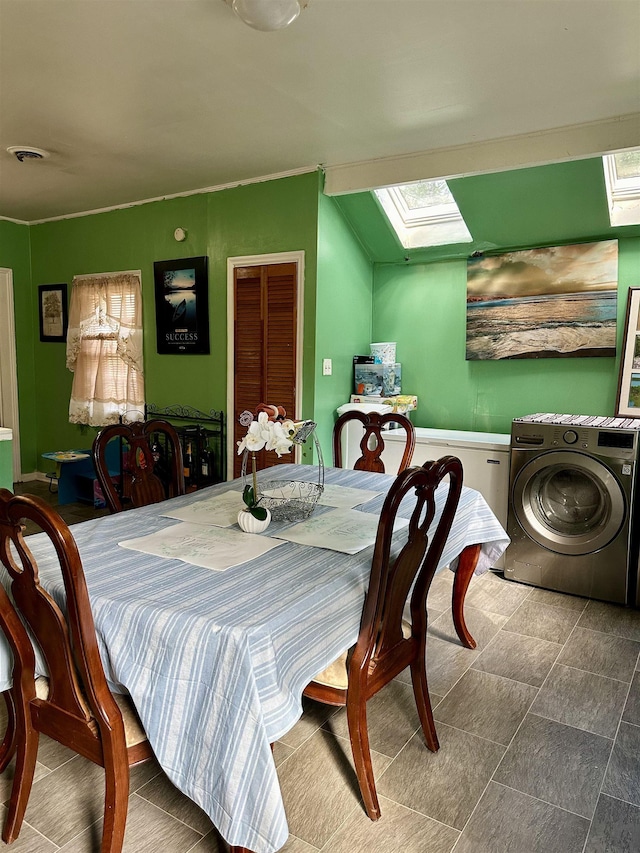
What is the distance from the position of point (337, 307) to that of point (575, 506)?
1.96 metres

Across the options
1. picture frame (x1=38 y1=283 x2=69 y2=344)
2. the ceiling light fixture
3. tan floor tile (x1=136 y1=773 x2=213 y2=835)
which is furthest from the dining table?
picture frame (x1=38 y1=283 x2=69 y2=344)

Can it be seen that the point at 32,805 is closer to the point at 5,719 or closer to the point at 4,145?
the point at 5,719

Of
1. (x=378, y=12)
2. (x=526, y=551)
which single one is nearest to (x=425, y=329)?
(x=526, y=551)

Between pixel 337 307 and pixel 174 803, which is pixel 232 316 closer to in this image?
pixel 337 307

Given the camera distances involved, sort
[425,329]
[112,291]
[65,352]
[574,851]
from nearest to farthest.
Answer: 1. [574,851]
2. [425,329]
3. [112,291]
4. [65,352]

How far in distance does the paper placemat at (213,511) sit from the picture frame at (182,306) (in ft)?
7.81

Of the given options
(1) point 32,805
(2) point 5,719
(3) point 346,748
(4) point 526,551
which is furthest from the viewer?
(4) point 526,551

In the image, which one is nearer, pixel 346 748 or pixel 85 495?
pixel 346 748

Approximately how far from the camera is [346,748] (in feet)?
6.49

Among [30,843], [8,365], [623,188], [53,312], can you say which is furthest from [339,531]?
[8,365]

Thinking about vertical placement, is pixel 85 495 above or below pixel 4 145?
below

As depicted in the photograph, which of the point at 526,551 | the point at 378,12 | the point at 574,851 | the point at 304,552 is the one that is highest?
the point at 378,12

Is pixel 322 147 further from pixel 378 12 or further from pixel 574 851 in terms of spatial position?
pixel 574 851

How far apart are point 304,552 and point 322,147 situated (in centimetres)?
262
